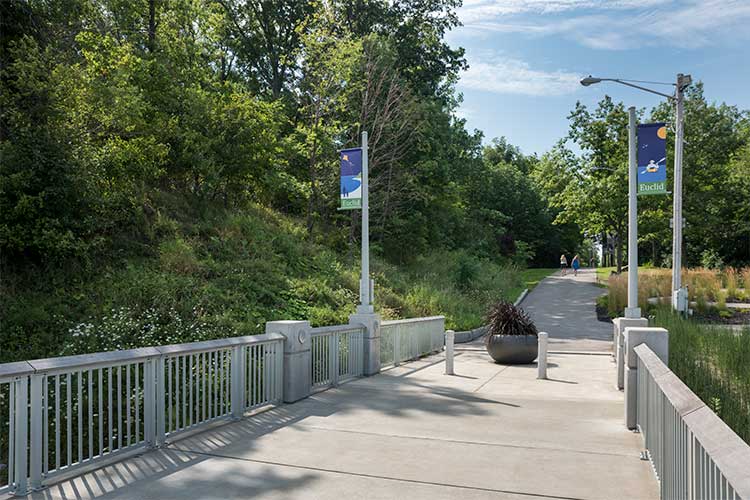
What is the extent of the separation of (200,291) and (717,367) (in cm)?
1247

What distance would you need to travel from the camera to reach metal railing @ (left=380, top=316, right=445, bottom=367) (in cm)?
1334

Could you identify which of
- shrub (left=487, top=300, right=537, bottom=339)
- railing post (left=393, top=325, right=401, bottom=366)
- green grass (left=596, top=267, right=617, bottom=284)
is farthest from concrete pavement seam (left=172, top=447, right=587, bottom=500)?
green grass (left=596, top=267, right=617, bottom=284)

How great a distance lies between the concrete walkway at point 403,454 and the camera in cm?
505

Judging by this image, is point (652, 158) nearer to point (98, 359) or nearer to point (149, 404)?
point (149, 404)

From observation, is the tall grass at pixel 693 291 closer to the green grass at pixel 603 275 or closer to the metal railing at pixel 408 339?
the green grass at pixel 603 275

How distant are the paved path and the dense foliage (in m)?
2.04

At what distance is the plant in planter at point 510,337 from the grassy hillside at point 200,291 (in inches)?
203

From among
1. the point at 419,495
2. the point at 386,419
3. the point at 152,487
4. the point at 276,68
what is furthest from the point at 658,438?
the point at 276,68

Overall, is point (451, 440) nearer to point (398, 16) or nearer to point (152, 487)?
point (152, 487)

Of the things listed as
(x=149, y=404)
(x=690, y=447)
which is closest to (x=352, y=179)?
(x=149, y=404)

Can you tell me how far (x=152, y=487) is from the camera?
510 cm

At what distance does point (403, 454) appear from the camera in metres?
6.14

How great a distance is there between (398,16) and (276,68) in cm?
774

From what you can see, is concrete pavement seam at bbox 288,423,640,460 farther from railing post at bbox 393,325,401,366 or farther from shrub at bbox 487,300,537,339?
shrub at bbox 487,300,537,339
